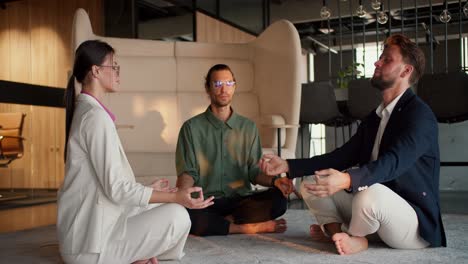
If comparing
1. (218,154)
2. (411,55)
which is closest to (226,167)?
(218,154)

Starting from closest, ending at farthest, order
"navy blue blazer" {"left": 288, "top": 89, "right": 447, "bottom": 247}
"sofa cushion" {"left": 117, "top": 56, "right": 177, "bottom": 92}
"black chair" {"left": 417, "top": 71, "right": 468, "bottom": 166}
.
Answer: "navy blue blazer" {"left": 288, "top": 89, "right": 447, "bottom": 247}
"sofa cushion" {"left": 117, "top": 56, "right": 177, "bottom": 92}
"black chair" {"left": 417, "top": 71, "right": 468, "bottom": 166}

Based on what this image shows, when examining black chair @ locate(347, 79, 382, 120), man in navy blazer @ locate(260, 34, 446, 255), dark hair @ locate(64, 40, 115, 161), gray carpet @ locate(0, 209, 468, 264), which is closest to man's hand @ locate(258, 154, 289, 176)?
man in navy blazer @ locate(260, 34, 446, 255)

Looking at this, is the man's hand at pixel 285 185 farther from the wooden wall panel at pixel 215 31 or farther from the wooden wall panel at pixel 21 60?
the wooden wall panel at pixel 215 31

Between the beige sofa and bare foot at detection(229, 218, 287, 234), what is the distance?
1064 mm

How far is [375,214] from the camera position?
→ 80.0 inches

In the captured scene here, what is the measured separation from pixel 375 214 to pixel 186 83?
2.43m

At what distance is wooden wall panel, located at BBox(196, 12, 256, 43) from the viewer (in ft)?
22.4

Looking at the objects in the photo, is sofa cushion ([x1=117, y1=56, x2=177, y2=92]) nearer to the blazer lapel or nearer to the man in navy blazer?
the man in navy blazer

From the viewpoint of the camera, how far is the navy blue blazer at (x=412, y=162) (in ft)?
6.46

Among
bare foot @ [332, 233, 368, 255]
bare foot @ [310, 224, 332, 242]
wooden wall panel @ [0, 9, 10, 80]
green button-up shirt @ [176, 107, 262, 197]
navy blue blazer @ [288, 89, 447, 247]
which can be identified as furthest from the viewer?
wooden wall panel @ [0, 9, 10, 80]

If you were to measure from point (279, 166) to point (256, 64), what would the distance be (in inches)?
80.2

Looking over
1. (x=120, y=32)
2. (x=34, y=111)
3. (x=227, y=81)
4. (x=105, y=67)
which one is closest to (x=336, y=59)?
(x=120, y=32)

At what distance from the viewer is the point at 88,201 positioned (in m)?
1.77

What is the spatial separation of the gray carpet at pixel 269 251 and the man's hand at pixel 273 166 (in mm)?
325
